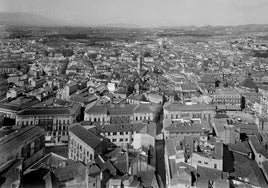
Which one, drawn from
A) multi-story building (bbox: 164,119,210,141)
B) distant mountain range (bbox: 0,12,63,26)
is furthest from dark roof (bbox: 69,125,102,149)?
distant mountain range (bbox: 0,12,63,26)

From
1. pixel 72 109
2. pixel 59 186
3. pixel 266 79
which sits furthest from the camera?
pixel 266 79

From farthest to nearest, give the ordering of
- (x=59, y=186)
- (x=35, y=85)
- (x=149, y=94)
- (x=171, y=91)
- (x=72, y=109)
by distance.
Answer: (x=35, y=85)
(x=171, y=91)
(x=149, y=94)
(x=72, y=109)
(x=59, y=186)

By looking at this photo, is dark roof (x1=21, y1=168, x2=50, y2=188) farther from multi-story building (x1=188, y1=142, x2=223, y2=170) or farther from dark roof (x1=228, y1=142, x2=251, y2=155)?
dark roof (x1=228, y1=142, x2=251, y2=155)

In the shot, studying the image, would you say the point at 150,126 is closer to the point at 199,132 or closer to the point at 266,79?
the point at 199,132

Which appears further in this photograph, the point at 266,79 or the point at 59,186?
the point at 266,79

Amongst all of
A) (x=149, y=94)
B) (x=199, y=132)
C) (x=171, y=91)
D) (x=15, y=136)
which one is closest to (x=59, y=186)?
(x=15, y=136)

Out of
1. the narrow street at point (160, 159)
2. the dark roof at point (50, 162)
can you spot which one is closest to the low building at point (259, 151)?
the narrow street at point (160, 159)

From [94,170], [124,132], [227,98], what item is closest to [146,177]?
[94,170]
